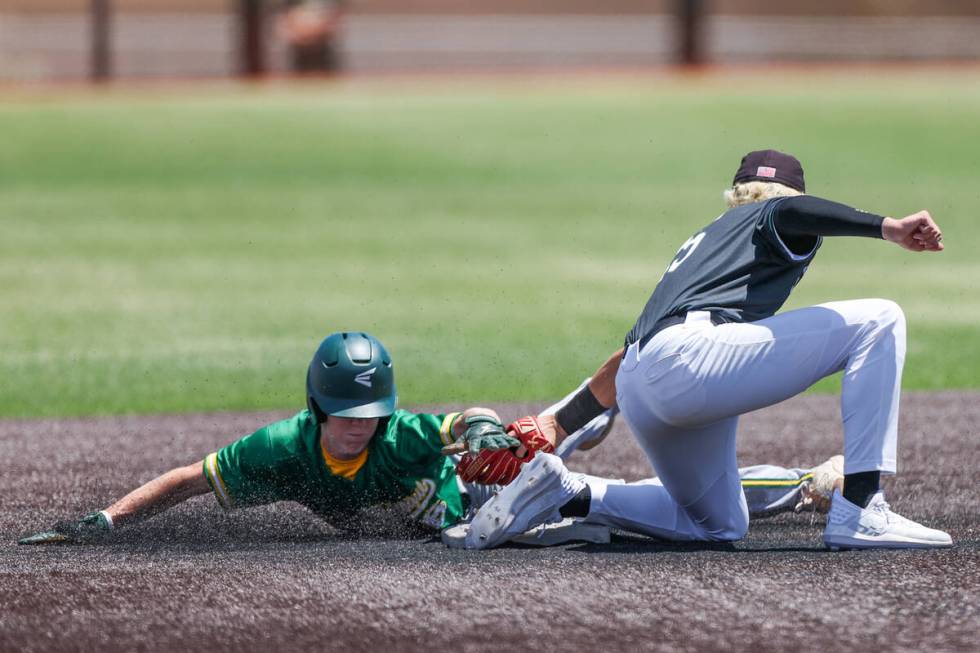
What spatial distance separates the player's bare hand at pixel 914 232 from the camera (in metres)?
5.25

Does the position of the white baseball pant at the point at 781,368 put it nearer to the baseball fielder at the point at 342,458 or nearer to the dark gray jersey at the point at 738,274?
the dark gray jersey at the point at 738,274

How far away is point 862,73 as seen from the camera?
3481 centimetres

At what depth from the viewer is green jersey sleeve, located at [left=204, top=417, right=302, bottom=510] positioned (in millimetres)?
5824

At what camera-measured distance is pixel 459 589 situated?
5.11 metres

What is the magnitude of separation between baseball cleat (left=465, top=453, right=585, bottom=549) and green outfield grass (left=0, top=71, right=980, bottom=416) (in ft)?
13.8

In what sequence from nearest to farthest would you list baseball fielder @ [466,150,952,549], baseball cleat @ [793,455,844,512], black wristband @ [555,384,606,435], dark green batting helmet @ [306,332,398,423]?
1. baseball fielder @ [466,150,952,549]
2. dark green batting helmet @ [306,332,398,423]
3. baseball cleat @ [793,455,844,512]
4. black wristband @ [555,384,606,435]

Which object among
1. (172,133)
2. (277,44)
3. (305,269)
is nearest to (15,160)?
(172,133)

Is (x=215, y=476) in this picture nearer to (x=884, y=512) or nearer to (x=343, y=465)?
(x=343, y=465)

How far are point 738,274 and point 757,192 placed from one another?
0.37 meters


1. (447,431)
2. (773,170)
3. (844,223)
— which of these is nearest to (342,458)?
(447,431)

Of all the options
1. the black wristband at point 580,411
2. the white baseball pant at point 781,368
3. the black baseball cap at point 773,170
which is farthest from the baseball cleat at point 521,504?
the black baseball cap at point 773,170

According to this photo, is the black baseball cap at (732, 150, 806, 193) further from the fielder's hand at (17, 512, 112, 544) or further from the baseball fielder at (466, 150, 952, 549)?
the fielder's hand at (17, 512, 112, 544)

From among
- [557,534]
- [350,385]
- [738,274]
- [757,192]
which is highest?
[757,192]

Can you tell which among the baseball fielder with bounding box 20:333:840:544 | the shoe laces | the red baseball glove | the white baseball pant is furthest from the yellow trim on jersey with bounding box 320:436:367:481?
the shoe laces
